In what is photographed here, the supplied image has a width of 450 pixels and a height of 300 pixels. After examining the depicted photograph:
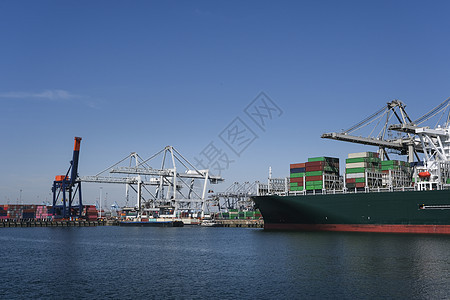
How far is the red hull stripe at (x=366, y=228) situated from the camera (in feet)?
185

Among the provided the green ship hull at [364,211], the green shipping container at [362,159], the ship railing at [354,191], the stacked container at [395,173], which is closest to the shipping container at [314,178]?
the ship railing at [354,191]

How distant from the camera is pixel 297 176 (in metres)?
70.6

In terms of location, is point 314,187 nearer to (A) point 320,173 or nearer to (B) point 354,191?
(A) point 320,173

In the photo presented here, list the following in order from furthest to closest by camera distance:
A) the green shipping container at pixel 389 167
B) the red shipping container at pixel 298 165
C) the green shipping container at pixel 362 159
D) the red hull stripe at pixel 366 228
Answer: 1. the red shipping container at pixel 298 165
2. the green shipping container at pixel 389 167
3. the green shipping container at pixel 362 159
4. the red hull stripe at pixel 366 228

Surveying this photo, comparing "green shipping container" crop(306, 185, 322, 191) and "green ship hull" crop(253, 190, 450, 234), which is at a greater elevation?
"green shipping container" crop(306, 185, 322, 191)

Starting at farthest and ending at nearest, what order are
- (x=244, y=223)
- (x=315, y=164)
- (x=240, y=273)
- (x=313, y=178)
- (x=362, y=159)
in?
(x=244, y=223), (x=315, y=164), (x=313, y=178), (x=362, y=159), (x=240, y=273)

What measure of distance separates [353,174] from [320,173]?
4.82m

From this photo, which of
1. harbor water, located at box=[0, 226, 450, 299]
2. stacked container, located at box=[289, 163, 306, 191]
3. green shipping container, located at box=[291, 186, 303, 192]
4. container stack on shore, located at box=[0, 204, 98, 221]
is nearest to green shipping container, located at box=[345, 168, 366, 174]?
stacked container, located at box=[289, 163, 306, 191]

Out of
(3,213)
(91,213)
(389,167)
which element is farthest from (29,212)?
(389,167)

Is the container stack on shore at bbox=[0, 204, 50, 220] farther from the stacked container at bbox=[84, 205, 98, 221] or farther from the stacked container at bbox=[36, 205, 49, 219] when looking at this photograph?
the stacked container at bbox=[84, 205, 98, 221]

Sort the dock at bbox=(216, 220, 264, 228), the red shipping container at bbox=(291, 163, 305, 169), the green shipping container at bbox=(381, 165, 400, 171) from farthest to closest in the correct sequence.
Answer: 1. the dock at bbox=(216, 220, 264, 228)
2. the red shipping container at bbox=(291, 163, 305, 169)
3. the green shipping container at bbox=(381, 165, 400, 171)

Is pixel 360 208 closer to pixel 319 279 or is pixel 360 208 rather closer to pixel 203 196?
pixel 319 279

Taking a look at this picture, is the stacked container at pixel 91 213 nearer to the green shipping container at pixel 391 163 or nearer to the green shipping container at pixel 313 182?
the green shipping container at pixel 313 182

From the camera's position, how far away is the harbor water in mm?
24859
